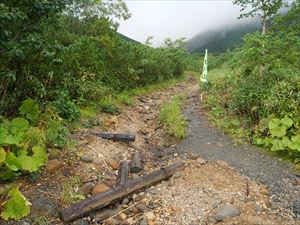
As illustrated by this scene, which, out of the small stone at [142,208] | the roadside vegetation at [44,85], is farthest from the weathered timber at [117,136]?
the small stone at [142,208]

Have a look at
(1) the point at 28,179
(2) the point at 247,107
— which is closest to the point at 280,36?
(2) the point at 247,107

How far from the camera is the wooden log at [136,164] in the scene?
20.9 ft

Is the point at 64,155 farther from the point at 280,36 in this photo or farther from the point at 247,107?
the point at 280,36

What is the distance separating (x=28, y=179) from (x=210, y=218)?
9.61ft

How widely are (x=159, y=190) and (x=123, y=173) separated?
82 cm

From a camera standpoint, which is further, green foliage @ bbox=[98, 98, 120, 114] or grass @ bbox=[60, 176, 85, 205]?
green foliage @ bbox=[98, 98, 120, 114]

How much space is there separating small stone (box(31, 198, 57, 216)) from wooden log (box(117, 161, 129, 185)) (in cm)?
123

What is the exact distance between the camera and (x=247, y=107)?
28.6 ft

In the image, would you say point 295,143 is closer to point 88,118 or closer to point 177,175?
point 177,175

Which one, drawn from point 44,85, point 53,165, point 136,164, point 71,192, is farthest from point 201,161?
point 44,85

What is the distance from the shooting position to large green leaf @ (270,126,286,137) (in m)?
6.73

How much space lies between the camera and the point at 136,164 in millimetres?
6469

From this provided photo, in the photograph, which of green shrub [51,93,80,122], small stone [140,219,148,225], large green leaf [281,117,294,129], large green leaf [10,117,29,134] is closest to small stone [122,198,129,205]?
small stone [140,219,148,225]

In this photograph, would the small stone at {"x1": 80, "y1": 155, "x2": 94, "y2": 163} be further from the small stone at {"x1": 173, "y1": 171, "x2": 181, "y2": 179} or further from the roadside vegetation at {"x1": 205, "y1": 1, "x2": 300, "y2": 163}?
the roadside vegetation at {"x1": 205, "y1": 1, "x2": 300, "y2": 163}
